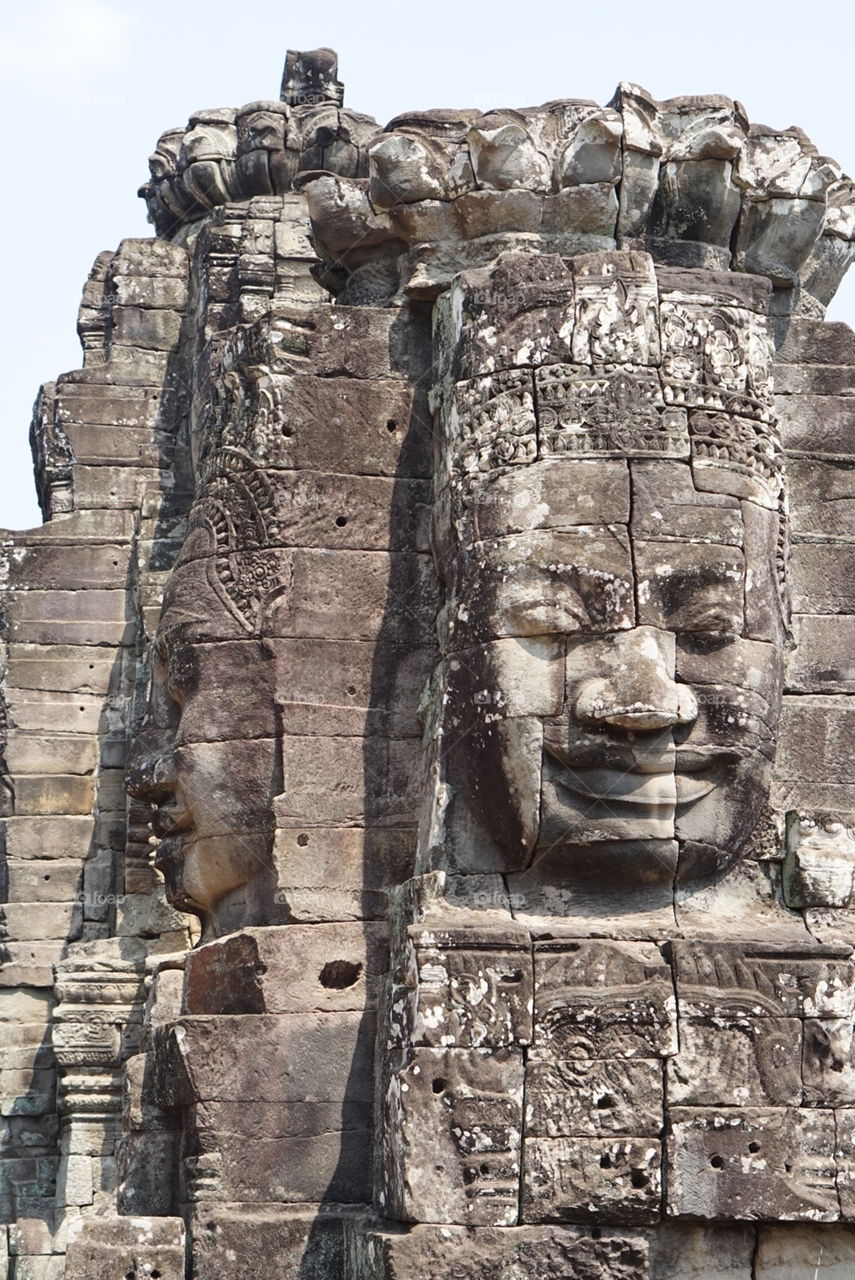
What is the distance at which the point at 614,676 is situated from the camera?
11.4 meters

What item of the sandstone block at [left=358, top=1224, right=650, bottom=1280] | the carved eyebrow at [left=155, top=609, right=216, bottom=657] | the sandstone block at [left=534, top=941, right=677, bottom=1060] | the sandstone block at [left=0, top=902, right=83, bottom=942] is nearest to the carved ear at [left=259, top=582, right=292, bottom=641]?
the carved eyebrow at [left=155, top=609, right=216, bottom=657]

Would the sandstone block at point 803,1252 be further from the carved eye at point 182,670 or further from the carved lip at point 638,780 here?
the carved eye at point 182,670

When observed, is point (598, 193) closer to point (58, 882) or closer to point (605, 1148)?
point (605, 1148)

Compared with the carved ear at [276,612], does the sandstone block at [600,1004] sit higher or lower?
lower

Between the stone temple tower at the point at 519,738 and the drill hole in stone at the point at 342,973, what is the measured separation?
0.05 ft

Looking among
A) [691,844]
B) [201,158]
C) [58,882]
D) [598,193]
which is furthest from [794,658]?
[201,158]

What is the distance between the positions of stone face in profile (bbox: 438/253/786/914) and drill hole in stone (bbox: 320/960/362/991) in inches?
38.5

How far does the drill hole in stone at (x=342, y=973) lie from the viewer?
40.5 feet

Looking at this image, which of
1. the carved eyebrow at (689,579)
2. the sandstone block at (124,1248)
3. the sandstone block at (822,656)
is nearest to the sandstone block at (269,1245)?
the sandstone block at (124,1248)

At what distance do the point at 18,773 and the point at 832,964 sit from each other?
1214 centimetres

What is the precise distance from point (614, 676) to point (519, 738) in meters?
0.51

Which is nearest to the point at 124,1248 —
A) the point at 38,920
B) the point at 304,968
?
the point at 304,968

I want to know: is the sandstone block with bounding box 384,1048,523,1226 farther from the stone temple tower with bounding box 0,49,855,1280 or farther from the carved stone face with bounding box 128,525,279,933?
the carved stone face with bounding box 128,525,279,933

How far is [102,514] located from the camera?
2289 cm
